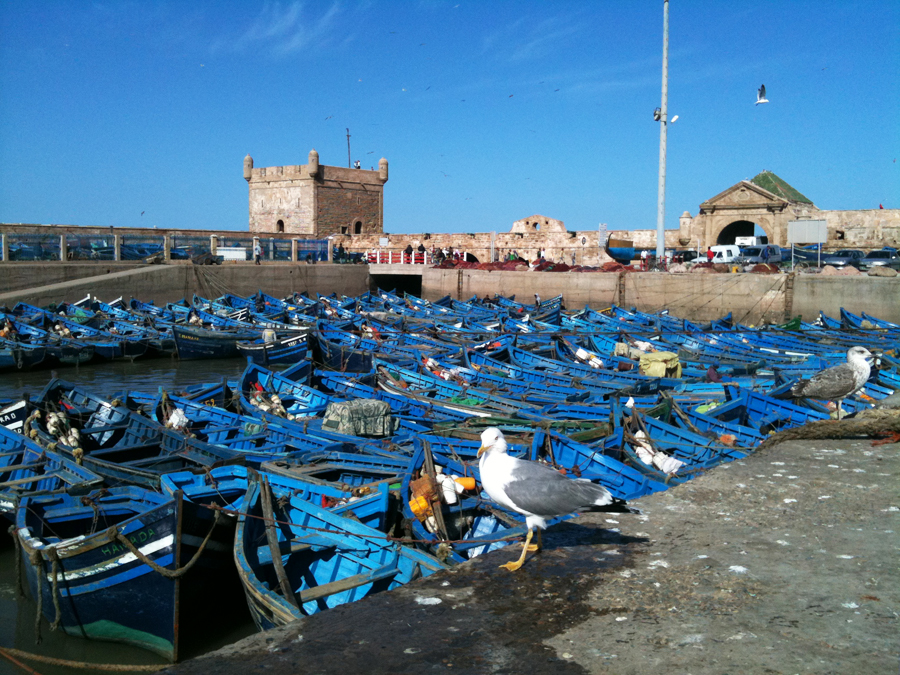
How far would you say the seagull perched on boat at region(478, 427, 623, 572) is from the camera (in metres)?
4.31

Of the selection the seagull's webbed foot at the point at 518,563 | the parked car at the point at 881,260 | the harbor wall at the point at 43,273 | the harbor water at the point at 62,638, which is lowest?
the harbor water at the point at 62,638

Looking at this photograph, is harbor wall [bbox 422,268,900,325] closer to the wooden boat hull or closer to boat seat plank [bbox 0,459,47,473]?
the wooden boat hull

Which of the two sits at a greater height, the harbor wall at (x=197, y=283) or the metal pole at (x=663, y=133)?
the metal pole at (x=663, y=133)

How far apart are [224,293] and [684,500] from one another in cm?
3209

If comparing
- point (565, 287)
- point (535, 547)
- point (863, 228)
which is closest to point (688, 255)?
point (863, 228)

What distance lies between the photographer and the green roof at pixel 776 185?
46.5 m

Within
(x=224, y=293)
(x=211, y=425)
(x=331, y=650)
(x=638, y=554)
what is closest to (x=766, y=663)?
(x=638, y=554)

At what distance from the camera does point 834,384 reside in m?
10.0

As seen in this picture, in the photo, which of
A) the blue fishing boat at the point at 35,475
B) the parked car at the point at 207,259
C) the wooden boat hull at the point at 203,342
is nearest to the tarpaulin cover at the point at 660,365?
the blue fishing boat at the point at 35,475

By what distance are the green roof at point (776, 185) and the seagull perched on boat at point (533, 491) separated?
154ft

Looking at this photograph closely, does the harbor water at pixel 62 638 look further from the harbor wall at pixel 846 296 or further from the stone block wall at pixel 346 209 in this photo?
the stone block wall at pixel 346 209

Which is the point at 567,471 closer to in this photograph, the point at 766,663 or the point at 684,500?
the point at 684,500

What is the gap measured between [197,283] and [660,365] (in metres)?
24.2

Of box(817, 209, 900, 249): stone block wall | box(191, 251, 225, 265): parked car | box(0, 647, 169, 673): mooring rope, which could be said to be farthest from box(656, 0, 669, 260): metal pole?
box(0, 647, 169, 673): mooring rope
